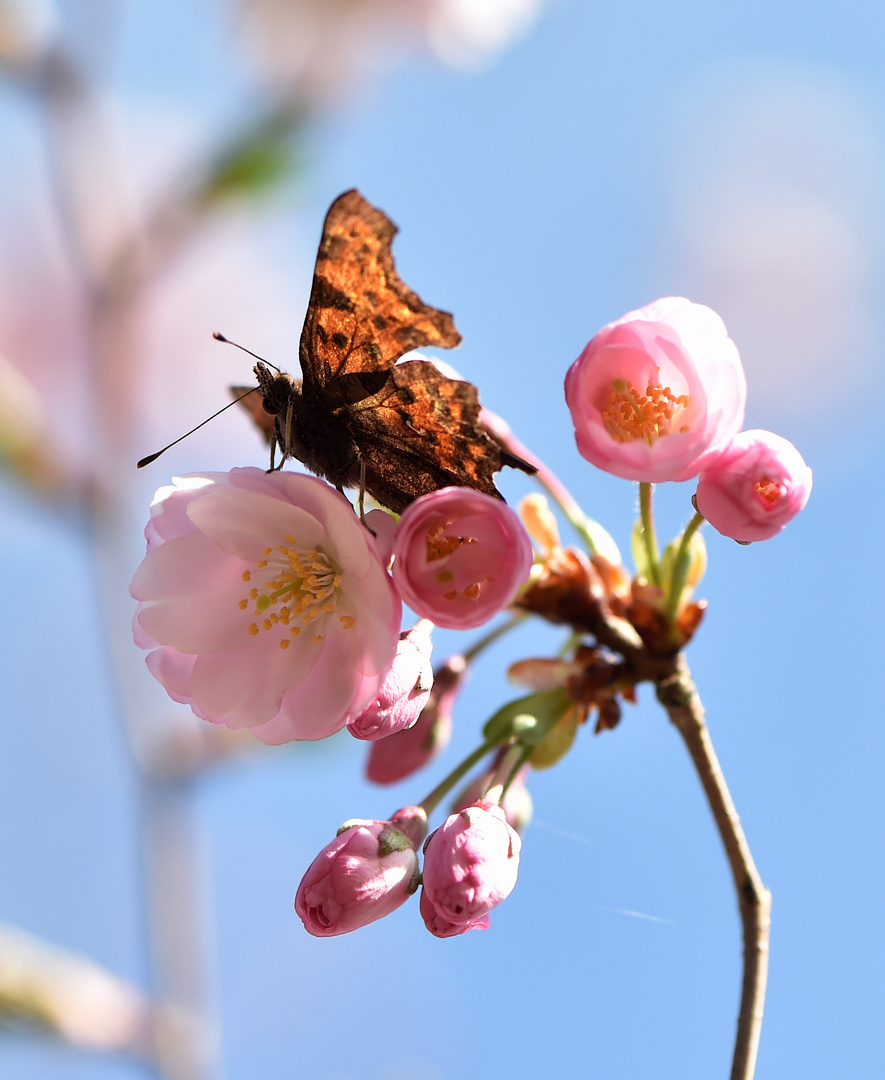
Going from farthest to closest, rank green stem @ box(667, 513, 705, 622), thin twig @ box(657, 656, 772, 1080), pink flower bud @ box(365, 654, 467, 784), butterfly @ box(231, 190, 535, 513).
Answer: pink flower bud @ box(365, 654, 467, 784)
green stem @ box(667, 513, 705, 622)
butterfly @ box(231, 190, 535, 513)
thin twig @ box(657, 656, 772, 1080)

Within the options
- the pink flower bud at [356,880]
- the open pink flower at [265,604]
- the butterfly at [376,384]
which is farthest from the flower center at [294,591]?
the pink flower bud at [356,880]

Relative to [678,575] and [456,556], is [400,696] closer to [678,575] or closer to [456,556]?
[456,556]

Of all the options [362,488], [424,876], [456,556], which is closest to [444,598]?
[456,556]

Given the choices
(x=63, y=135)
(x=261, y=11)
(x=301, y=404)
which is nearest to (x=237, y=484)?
(x=301, y=404)

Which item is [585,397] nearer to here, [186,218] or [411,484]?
[411,484]

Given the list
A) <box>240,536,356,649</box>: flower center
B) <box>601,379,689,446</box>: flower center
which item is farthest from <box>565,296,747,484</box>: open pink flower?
<box>240,536,356,649</box>: flower center

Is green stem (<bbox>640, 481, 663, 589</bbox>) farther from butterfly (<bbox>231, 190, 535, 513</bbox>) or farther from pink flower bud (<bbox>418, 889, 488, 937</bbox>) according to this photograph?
pink flower bud (<bbox>418, 889, 488, 937</bbox>)

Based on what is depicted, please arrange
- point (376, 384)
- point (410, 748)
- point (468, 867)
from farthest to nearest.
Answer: point (410, 748) < point (376, 384) < point (468, 867)
